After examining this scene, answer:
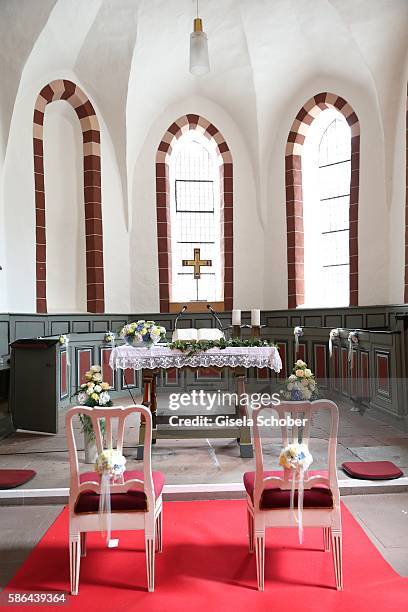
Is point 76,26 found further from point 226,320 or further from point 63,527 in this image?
point 63,527

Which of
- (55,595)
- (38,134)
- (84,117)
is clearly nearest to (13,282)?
(38,134)

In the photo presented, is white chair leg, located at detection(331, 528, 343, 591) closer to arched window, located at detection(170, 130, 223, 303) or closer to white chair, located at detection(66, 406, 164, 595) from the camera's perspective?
white chair, located at detection(66, 406, 164, 595)

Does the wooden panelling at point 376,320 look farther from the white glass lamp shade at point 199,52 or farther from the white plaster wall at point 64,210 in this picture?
the white plaster wall at point 64,210

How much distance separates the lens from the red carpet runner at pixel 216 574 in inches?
109

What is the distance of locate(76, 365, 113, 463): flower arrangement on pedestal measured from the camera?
5.02 metres

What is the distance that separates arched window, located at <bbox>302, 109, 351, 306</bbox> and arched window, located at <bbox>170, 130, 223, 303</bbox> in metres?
1.66

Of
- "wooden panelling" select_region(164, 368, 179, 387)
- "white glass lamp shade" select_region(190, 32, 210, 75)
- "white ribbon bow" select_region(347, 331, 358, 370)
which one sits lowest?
"wooden panelling" select_region(164, 368, 179, 387)

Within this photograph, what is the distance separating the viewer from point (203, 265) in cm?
807

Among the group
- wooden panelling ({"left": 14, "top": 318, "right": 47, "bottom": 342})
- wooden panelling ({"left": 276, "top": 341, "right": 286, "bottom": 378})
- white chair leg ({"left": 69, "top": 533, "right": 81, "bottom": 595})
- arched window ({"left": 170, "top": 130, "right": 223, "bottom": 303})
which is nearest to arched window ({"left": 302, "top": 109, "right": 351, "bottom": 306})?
wooden panelling ({"left": 276, "top": 341, "right": 286, "bottom": 378})

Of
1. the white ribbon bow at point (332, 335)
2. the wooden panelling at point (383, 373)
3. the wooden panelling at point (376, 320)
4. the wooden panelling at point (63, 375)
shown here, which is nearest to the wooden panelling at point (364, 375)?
the wooden panelling at point (383, 373)

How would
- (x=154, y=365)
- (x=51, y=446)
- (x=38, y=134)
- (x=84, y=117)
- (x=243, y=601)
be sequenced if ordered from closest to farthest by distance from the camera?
(x=243, y=601) → (x=154, y=365) → (x=51, y=446) → (x=38, y=134) → (x=84, y=117)

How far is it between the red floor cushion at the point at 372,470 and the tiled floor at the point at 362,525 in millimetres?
200

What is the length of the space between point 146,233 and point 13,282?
2.56 meters

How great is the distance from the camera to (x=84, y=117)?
9.20 m
